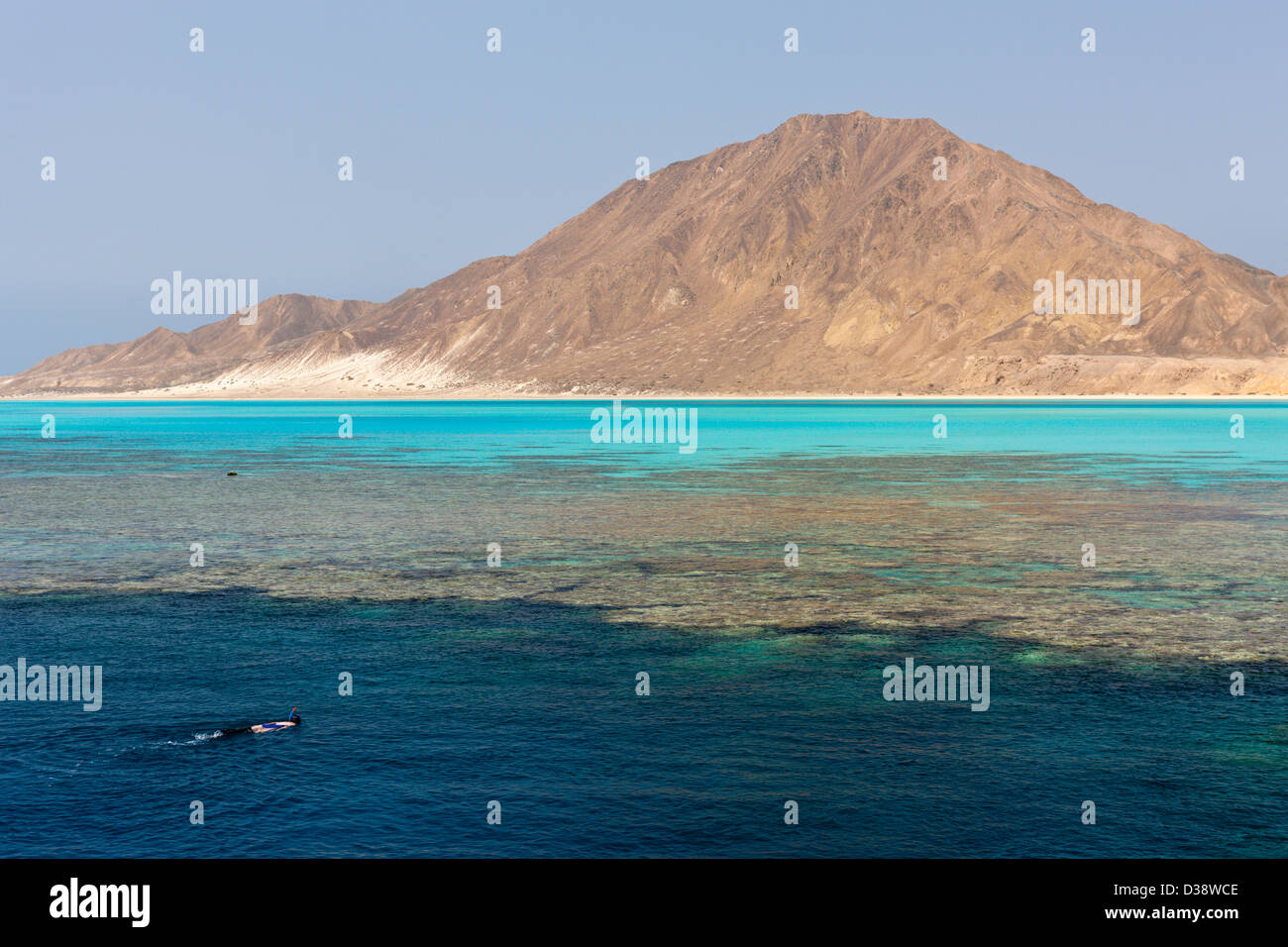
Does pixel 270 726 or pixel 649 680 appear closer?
→ pixel 270 726

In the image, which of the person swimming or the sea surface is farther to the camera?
the person swimming

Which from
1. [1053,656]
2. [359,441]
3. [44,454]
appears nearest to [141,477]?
[44,454]

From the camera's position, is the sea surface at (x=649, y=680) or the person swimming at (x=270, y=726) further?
the person swimming at (x=270, y=726)
